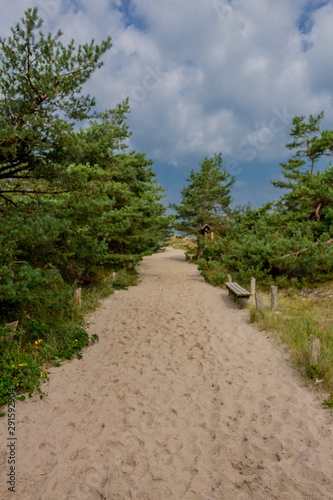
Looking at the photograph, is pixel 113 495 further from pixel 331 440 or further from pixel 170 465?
pixel 331 440

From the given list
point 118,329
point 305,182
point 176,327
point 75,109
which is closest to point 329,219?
point 305,182

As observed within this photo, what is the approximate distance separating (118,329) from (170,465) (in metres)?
4.86

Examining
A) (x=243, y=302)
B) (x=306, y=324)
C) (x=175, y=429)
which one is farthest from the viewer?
(x=243, y=302)

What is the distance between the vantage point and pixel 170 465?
3041 millimetres

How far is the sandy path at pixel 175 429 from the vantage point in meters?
2.78

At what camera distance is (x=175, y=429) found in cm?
365

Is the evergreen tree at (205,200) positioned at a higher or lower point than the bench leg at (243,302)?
higher

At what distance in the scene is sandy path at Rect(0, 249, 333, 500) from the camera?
278 cm

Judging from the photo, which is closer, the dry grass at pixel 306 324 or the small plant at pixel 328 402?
the small plant at pixel 328 402

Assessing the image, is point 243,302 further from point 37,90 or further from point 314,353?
point 37,90

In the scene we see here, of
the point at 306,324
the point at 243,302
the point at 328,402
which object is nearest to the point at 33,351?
the point at 328,402

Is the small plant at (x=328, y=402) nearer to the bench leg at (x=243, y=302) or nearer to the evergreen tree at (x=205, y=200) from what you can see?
the bench leg at (x=243, y=302)

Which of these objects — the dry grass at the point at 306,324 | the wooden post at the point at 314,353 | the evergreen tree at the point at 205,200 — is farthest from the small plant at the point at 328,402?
the evergreen tree at the point at 205,200

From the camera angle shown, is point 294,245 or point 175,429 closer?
point 175,429
